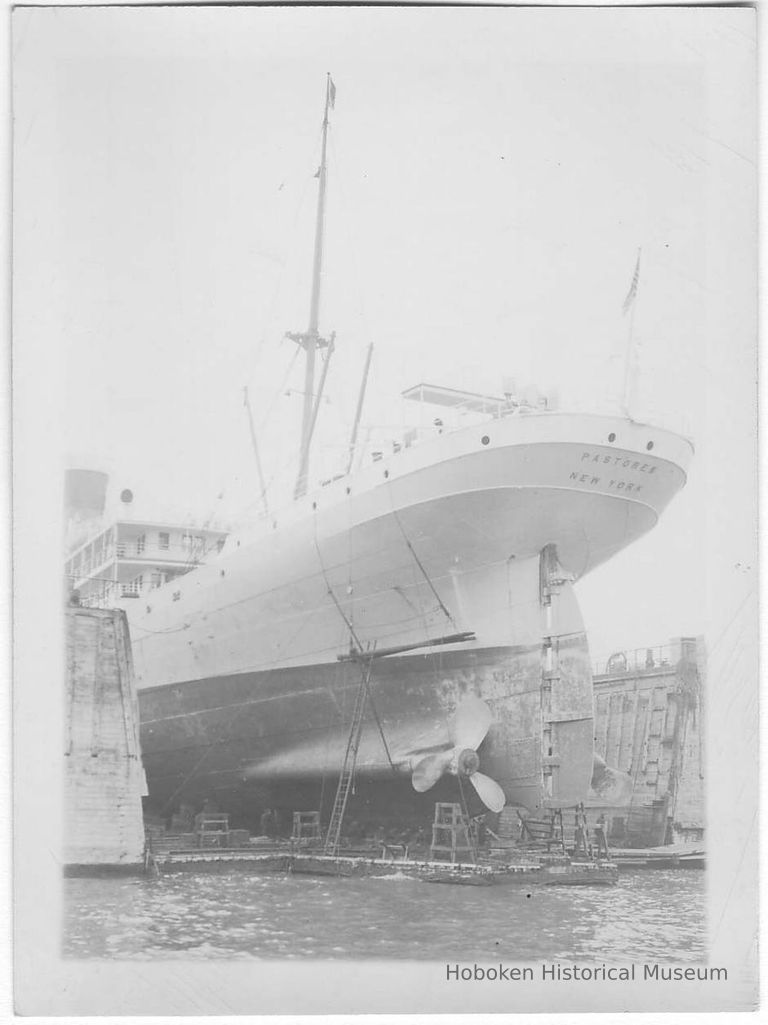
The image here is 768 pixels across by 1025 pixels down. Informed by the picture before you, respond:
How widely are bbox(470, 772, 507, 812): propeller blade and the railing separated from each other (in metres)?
1.57

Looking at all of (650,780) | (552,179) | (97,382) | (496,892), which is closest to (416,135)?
(552,179)

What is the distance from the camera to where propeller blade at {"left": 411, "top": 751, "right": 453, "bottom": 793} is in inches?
443

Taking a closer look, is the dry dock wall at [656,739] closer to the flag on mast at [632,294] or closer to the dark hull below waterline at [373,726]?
the dark hull below waterline at [373,726]

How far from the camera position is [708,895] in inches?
374

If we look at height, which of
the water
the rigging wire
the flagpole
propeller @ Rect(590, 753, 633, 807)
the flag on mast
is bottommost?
the water

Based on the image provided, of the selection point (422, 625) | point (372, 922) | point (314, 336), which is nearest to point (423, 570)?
point (422, 625)

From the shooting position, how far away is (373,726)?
1130 centimetres

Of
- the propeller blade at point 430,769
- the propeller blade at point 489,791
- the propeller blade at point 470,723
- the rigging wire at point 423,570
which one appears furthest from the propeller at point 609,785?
the rigging wire at point 423,570

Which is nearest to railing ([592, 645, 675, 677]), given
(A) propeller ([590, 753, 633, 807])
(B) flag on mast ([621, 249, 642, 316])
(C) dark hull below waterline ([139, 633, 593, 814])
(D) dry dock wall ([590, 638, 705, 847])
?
(D) dry dock wall ([590, 638, 705, 847])

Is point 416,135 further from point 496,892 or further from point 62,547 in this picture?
point 496,892

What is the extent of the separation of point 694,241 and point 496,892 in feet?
17.7

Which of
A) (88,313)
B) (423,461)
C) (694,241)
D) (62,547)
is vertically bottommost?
(62,547)

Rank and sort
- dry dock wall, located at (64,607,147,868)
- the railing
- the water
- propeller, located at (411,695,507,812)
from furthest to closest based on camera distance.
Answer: propeller, located at (411,695,507,812), the railing, dry dock wall, located at (64,607,147,868), the water

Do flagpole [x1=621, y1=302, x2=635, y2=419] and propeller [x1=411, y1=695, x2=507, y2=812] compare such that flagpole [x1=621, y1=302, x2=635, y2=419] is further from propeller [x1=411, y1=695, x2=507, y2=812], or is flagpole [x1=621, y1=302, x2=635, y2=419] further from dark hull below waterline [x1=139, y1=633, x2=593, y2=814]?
propeller [x1=411, y1=695, x2=507, y2=812]
